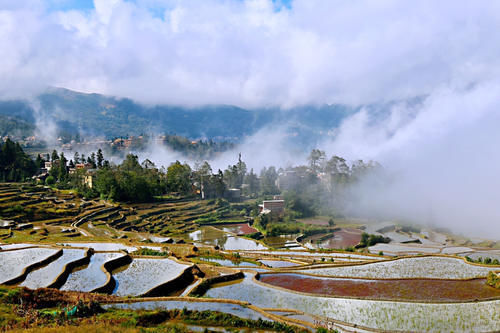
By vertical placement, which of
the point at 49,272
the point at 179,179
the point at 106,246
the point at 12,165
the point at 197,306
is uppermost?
the point at 12,165

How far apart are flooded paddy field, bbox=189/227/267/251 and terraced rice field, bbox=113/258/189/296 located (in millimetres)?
14378

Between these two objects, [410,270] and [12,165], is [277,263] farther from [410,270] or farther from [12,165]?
[12,165]

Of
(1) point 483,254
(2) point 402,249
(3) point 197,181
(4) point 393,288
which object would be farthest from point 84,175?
(4) point 393,288

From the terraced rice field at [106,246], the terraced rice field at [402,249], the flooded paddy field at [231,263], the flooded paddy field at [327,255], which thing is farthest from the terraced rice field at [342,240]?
the terraced rice field at [106,246]

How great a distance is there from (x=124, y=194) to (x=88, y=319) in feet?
158

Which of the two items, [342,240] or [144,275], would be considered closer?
[144,275]

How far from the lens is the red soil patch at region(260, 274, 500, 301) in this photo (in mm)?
18438

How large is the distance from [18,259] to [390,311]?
862 inches

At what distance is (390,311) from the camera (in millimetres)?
16234

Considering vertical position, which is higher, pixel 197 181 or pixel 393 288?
pixel 197 181

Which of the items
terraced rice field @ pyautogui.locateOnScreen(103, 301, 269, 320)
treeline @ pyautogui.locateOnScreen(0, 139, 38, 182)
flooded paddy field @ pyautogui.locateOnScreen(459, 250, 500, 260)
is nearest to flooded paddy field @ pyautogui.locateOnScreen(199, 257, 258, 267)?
terraced rice field @ pyautogui.locateOnScreen(103, 301, 269, 320)

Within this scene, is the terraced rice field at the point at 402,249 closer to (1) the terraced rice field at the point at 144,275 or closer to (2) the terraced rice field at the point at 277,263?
(2) the terraced rice field at the point at 277,263

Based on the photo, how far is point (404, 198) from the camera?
6994 centimetres

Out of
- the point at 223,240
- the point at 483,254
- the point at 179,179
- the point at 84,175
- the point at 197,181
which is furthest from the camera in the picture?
the point at 197,181
